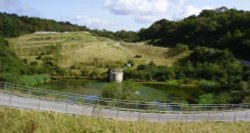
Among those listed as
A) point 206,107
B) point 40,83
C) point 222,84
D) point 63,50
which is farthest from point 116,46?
point 206,107

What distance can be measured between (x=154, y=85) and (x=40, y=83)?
22.1 m

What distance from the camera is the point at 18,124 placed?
32812mm

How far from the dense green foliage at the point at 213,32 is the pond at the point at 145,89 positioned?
29.1 metres

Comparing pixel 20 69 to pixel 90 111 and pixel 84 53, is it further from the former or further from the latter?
pixel 90 111

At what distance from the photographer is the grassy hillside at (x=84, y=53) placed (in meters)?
113

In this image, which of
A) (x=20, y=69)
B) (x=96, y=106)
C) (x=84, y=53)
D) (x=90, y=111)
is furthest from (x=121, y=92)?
(x=84, y=53)

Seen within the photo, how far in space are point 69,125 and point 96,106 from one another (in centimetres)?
428

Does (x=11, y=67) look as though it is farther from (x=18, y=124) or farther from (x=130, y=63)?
(x=18, y=124)

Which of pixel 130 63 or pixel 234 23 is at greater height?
pixel 234 23

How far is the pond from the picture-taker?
82.8 metres

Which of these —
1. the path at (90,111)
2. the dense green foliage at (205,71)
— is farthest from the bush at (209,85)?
the path at (90,111)

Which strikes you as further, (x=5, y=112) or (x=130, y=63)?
(x=130, y=63)

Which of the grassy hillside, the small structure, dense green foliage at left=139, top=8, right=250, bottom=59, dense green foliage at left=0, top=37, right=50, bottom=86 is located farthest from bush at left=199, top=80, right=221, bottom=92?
dense green foliage at left=0, top=37, right=50, bottom=86

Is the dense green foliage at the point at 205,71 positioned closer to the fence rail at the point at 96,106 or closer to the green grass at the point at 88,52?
the green grass at the point at 88,52
